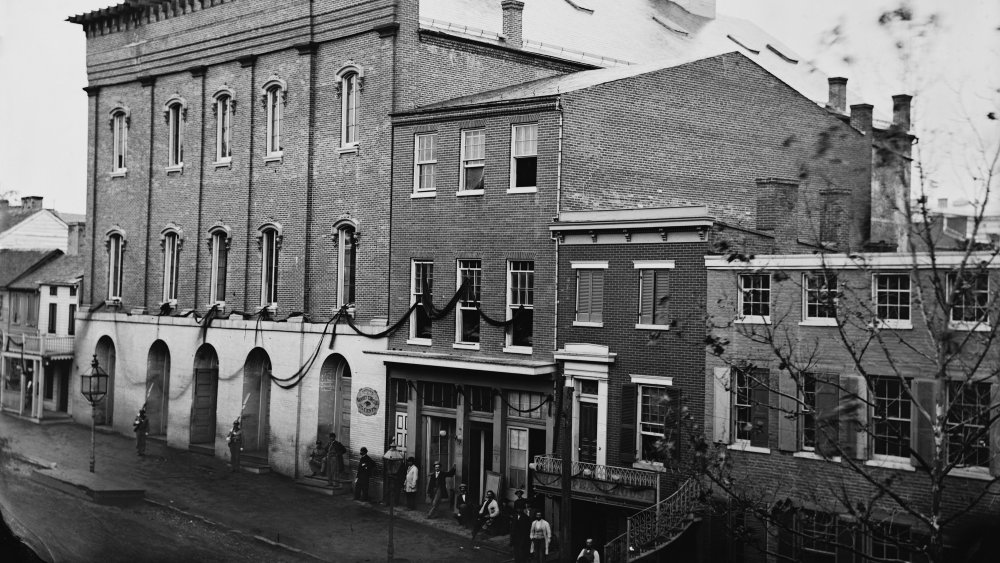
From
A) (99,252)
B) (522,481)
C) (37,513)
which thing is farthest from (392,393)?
(99,252)

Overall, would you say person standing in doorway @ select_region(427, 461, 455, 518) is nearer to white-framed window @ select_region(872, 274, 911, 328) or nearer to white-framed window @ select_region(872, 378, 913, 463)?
white-framed window @ select_region(872, 378, 913, 463)

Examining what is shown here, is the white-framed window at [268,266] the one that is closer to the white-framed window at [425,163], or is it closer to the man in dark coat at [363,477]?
the white-framed window at [425,163]

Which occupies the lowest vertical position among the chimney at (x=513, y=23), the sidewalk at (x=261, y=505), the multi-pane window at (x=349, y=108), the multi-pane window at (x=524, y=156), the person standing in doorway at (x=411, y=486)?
the sidewalk at (x=261, y=505)

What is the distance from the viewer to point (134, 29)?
1521 inches

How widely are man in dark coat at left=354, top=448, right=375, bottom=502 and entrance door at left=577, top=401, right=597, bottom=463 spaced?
22.4 feet

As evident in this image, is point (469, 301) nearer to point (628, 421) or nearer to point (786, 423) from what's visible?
point (628, 421)

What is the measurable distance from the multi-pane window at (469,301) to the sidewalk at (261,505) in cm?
448

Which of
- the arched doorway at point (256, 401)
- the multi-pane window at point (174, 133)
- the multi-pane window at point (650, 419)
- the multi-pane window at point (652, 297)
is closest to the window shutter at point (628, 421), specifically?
the multi-pane window at point (650, 419)

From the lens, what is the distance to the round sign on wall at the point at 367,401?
1099 inches

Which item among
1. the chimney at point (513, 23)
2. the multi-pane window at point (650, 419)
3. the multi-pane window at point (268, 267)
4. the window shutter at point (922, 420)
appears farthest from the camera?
the multi-pane window at point (268, 267)

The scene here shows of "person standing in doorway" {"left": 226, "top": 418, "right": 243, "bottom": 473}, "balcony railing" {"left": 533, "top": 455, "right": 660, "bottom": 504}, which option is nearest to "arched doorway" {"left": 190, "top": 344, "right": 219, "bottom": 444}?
"person standing in doorway" {"left": 226, "top": 418, "right": 243, "bottom": 473}

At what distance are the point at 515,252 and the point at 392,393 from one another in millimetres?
5681

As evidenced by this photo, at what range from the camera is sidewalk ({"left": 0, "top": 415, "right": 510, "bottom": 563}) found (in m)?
23.0

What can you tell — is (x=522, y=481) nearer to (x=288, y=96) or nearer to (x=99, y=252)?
(x=288, y=96)
